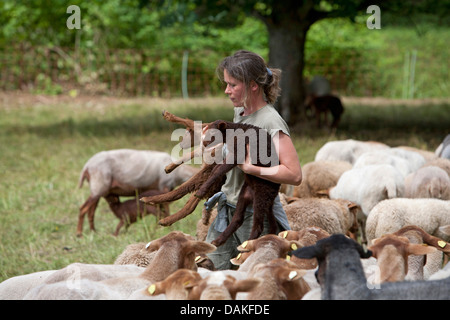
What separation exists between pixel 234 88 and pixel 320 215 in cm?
187

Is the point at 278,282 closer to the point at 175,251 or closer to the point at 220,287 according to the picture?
the point at 220,287

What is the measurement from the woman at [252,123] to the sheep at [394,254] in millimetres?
638

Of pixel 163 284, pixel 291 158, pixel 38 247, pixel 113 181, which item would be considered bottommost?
pixel 38 247

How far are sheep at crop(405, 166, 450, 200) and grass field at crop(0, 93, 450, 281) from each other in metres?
2.25

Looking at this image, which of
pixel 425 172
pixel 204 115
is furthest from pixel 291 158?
pixel 204 115

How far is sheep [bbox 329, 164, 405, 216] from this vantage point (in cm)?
625

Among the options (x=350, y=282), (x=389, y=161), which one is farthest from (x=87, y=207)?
(x=350, y=282)

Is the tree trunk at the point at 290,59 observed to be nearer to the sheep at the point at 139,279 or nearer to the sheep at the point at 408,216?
the sheep at the point at 408,216

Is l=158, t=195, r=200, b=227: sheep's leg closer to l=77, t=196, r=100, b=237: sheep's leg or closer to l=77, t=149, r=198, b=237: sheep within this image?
l=77, t=149, r=198, b=237: sheep

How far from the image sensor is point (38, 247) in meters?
6.84

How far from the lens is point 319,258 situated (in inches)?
115

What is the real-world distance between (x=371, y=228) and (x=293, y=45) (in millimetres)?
8216

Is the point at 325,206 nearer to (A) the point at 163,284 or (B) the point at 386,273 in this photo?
(B) the point at 386,273

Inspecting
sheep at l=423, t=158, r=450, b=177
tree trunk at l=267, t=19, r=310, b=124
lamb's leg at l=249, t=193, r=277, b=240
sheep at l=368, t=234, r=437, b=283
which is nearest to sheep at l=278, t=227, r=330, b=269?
lamb's leg at l=249, t=193, r=277, b=240
